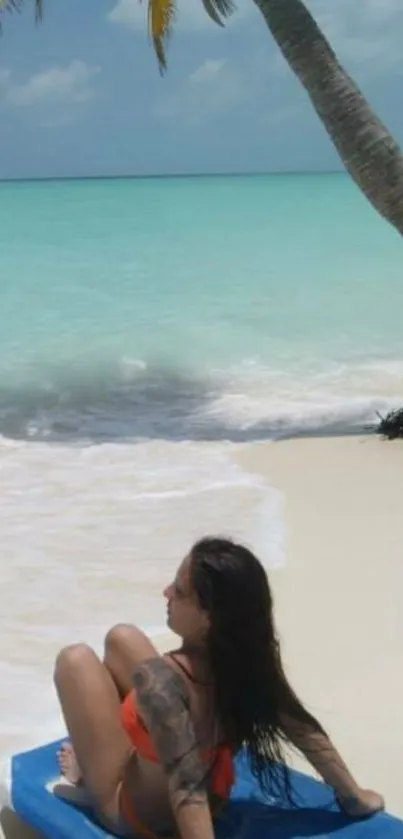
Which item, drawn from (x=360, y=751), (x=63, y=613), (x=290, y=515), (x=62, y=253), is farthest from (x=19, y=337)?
(x=62, y=253)

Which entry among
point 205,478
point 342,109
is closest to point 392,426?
point 205,478

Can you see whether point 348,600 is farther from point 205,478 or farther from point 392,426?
point 392,426

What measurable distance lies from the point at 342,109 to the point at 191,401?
127 inches

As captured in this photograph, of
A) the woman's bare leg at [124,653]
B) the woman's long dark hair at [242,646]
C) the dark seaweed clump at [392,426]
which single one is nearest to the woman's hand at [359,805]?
the woman's long dark hair at [242,646]

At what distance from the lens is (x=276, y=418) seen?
10.4m

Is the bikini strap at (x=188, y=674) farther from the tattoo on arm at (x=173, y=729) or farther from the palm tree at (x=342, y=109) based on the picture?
the palm tree at (x=342, y=109)

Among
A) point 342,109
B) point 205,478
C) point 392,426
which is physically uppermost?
point 342,109

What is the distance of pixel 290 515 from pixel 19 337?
37.0ft

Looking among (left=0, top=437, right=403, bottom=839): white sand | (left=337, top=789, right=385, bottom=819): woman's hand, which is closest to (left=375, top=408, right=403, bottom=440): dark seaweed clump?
(left=0, top=437, right=403, bottom=839): white sand

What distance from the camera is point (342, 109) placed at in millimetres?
9328

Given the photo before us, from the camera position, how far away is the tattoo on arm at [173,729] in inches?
108

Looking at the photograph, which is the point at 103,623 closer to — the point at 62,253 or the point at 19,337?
the point at 19,337

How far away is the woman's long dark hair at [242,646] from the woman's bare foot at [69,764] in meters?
0.48

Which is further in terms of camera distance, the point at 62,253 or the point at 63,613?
the point at 62,253
